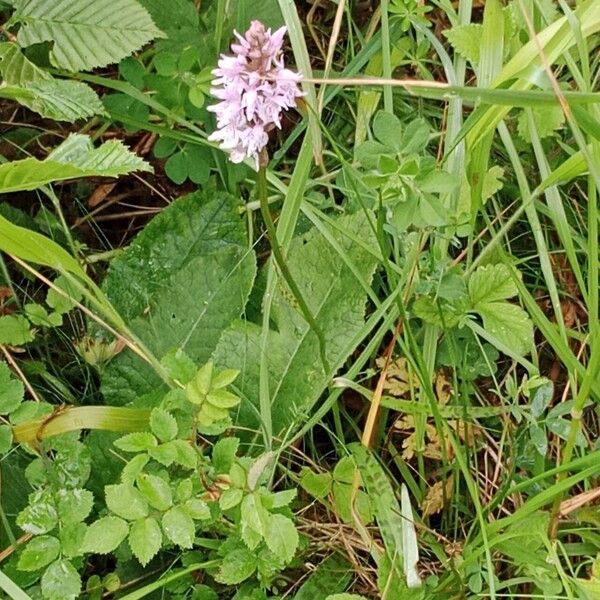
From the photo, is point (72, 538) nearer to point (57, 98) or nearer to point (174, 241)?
point (174, 241)

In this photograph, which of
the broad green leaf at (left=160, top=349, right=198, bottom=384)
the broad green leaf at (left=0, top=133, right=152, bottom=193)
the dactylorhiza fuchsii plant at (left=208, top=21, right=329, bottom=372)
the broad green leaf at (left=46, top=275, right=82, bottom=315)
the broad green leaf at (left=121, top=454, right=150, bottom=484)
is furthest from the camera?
the broad green leaf at (left=46, top=275, right=82, bottom=315)

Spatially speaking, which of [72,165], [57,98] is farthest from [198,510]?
[57,98]

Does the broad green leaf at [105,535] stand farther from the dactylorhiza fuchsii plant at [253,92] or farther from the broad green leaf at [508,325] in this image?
the broad green leaf at [508,325]

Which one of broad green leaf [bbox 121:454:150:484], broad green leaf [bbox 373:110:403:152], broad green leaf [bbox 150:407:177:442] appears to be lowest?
broad green leaf [bbox 121:454:150:484]

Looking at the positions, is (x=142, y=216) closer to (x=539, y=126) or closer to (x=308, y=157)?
(x=308, y=157)

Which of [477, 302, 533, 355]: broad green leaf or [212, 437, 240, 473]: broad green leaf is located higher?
[477, 302, 533, 355]: broad green leaf

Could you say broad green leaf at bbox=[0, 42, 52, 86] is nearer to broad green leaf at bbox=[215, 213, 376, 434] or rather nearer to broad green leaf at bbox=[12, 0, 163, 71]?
broad green leaf at bbox=[12, 0, 163, 71]

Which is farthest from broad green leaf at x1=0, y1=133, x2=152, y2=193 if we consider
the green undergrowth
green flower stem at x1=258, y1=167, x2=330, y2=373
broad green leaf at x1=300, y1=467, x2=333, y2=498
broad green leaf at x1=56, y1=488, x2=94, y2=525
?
broad green leaf at x1=300, y1=467, x2=333, y2=498
